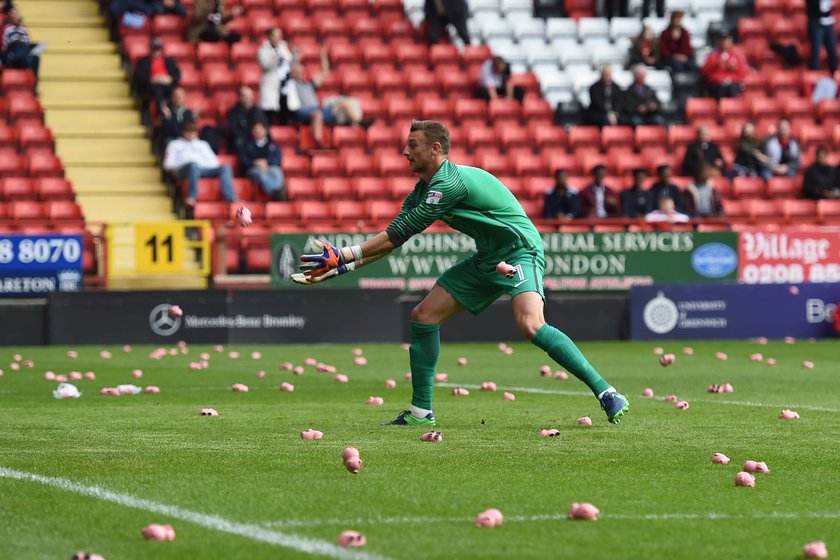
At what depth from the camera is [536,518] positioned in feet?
20.5

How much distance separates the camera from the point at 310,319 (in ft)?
72.1

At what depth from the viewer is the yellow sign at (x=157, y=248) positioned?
22.0 m

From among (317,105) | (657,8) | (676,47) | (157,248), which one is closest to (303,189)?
(317,105)

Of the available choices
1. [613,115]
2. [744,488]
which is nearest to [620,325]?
[613,115]

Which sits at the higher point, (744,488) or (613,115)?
(613,115)

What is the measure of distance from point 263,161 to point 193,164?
1228mm

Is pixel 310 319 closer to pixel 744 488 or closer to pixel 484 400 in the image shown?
pixel 484 400

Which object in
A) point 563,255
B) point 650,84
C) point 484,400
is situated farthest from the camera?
point 650,84

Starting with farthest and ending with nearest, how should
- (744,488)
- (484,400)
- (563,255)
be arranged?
1. (563,255)
2. (484,400)
3. (744,488)

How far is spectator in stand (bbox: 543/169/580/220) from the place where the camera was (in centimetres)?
2436

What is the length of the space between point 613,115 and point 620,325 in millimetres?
6205

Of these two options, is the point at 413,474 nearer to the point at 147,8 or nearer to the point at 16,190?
the point at 16,190

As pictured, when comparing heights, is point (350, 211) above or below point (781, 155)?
below

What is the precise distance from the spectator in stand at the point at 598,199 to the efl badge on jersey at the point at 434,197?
1502 centimetres
